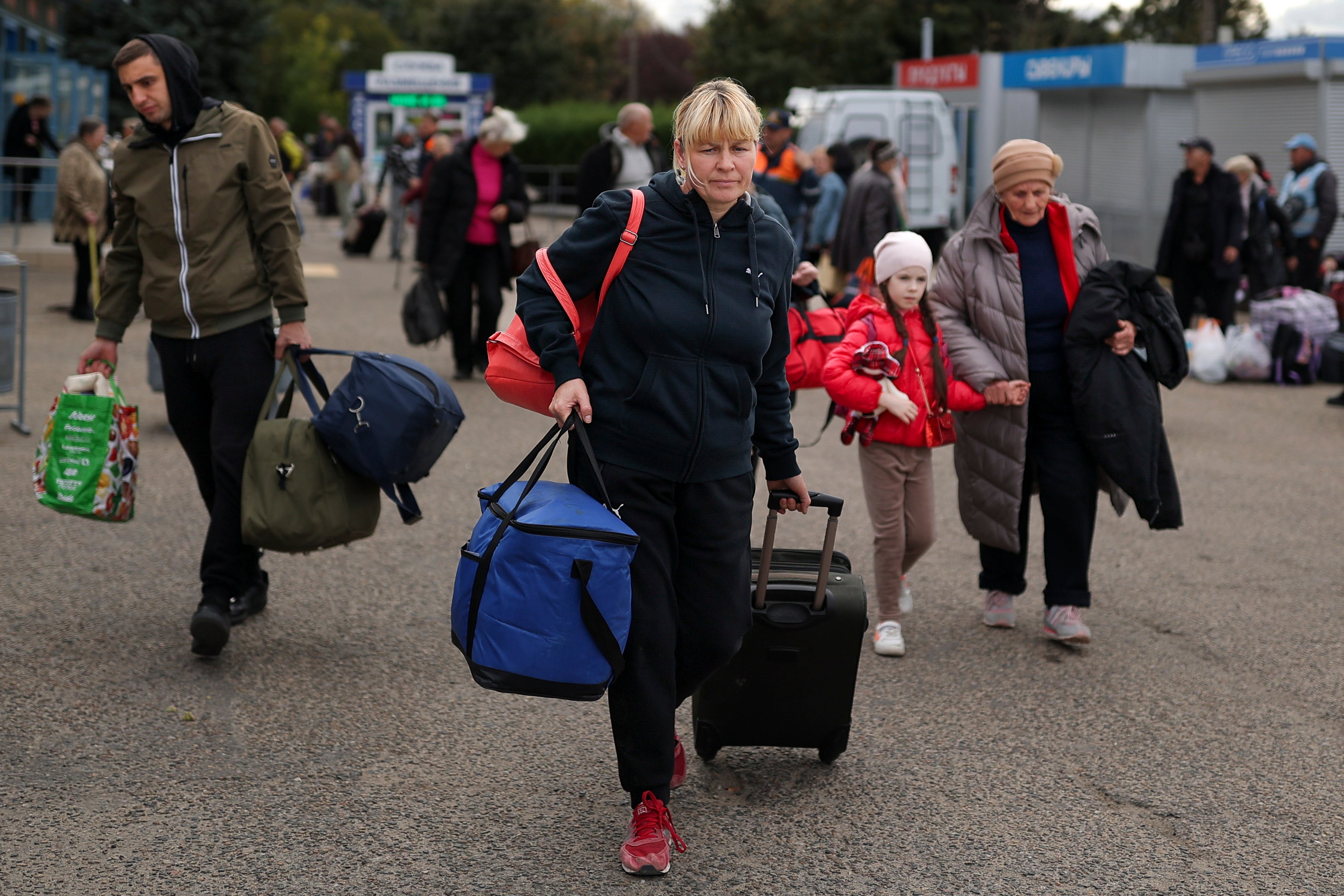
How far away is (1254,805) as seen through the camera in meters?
4.11

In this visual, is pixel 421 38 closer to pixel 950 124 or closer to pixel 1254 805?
pixel 950 124

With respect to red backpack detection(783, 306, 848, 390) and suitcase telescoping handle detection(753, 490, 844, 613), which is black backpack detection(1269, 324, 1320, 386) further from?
suitcase telescoping handle detection(753, 490, 844, 613)

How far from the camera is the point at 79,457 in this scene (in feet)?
16.6

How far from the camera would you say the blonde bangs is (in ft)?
11.0

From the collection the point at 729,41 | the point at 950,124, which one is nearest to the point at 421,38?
the point at 729,41

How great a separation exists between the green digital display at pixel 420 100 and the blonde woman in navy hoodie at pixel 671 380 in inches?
1333

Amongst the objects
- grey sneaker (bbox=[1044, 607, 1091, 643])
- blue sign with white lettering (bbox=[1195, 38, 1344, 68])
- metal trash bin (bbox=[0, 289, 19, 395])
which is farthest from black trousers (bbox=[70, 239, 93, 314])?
blue sign with white lettering (bbox=[1195, 38, 1344, 68])

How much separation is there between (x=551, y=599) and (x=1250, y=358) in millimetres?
10709

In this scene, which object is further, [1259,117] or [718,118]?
[1259,117]

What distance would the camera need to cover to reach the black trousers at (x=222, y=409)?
16.4 feet

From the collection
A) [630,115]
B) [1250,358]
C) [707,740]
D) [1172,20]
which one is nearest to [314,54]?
[1172,20]

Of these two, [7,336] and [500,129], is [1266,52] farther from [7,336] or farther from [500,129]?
[7,336]

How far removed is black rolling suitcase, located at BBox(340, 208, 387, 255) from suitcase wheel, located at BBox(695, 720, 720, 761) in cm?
1882

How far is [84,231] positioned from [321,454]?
32.4ft
